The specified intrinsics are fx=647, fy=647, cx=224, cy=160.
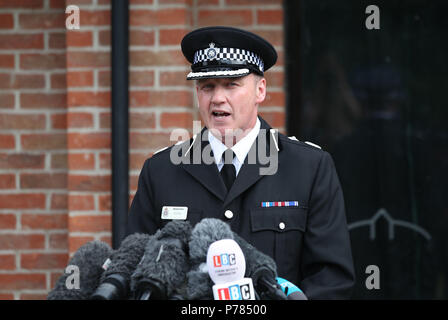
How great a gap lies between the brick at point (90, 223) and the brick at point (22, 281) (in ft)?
1.55

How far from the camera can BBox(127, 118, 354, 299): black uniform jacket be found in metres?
2.51

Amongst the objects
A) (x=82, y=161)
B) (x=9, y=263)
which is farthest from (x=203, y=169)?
(x=9, y=263)

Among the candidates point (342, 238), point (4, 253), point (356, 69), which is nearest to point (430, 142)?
point (356, 69)

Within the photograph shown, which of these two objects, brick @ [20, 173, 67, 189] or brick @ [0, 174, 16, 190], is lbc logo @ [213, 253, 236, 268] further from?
brick @ [0, 174, 16, 190]

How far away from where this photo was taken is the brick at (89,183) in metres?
3.81

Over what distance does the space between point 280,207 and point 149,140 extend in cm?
139

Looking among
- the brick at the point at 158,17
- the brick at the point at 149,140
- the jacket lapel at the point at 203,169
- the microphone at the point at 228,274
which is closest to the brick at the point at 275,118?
the brick at the point at 149,140

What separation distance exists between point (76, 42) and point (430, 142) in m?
2.24

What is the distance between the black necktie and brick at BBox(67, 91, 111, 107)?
4.37 feet

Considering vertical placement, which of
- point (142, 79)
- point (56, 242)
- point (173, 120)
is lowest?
point (56, 242)

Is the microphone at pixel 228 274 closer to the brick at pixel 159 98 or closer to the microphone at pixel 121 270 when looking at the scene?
the microphone at pixel 121 270

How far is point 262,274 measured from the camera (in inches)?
74.7

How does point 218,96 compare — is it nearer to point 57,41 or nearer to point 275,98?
point 275,98

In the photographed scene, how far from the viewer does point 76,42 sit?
383cm
